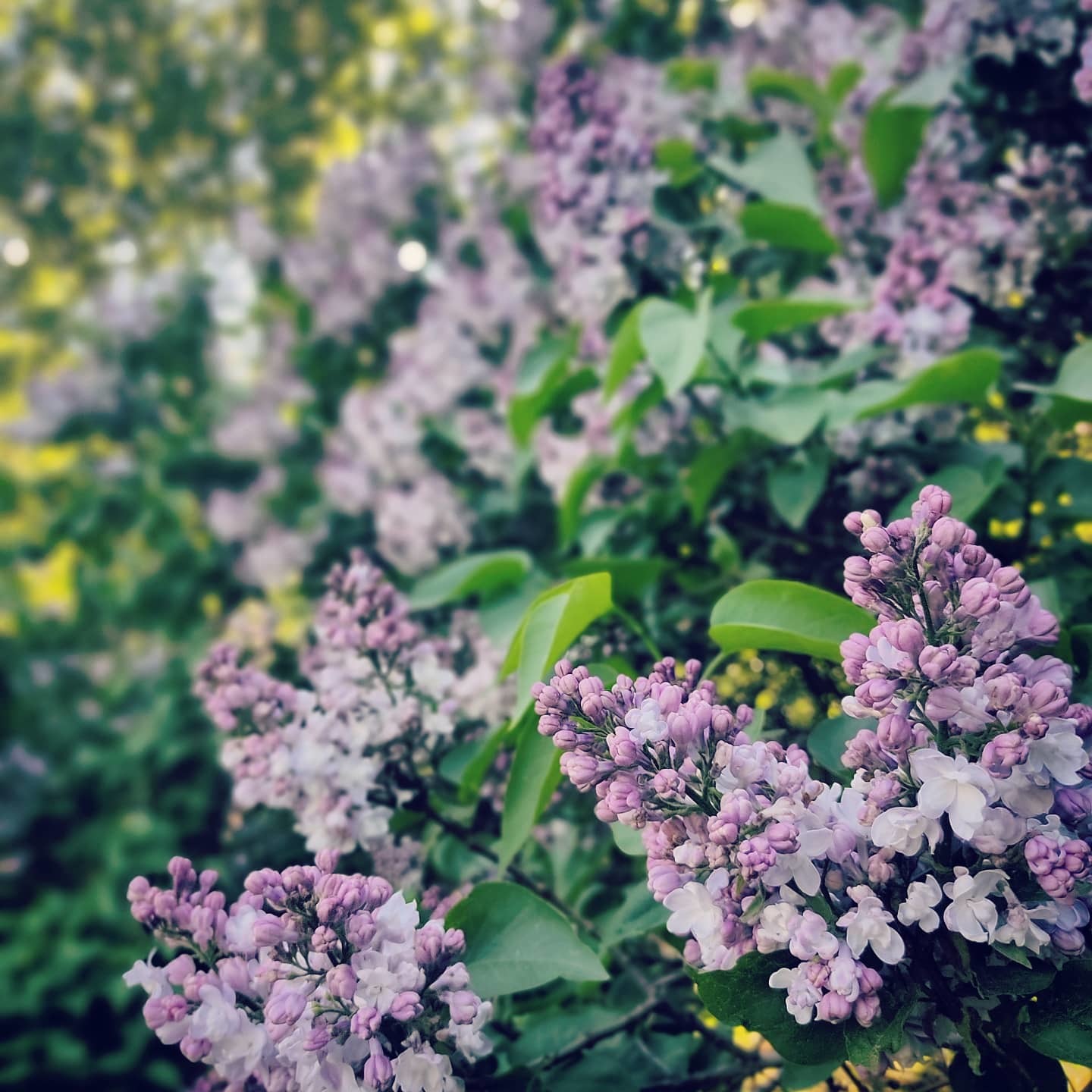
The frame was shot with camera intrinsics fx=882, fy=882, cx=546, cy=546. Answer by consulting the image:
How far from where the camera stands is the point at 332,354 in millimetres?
2242

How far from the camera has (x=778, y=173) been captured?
1250mm

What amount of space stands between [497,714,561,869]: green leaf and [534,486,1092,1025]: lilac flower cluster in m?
0.16

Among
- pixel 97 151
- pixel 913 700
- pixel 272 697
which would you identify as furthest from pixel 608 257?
pixel 97 151

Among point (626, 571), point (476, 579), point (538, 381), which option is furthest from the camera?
point (538, 381)

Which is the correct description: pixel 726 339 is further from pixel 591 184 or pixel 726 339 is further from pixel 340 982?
pixel 340 982

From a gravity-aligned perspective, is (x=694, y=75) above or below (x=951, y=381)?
above

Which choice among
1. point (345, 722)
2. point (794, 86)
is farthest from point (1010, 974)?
point (794, 86)

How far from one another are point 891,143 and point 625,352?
0.55 metres

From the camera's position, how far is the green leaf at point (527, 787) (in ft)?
2.37

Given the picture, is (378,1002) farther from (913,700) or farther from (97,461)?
(97,461)

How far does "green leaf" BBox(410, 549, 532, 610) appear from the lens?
111cm

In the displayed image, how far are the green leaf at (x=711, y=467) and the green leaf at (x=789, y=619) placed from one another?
0.44m

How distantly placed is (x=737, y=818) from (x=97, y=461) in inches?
105

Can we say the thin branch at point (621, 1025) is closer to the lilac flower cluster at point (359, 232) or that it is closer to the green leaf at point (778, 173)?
the green leaf at point (778, 173)
